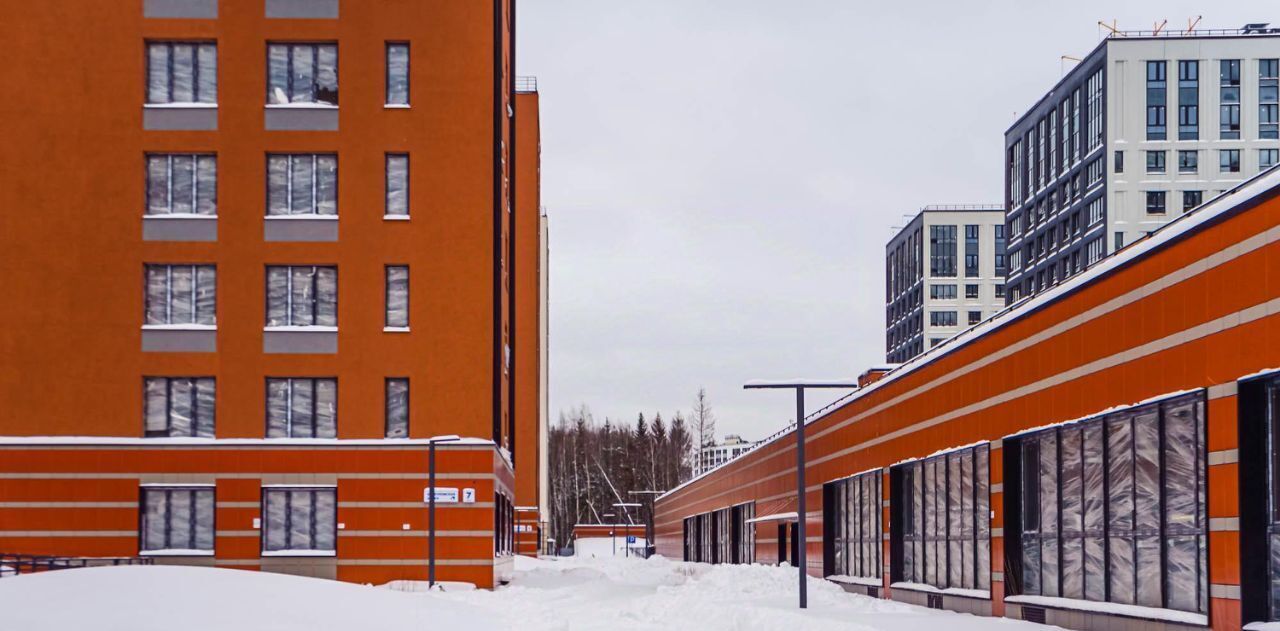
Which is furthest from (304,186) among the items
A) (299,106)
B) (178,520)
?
(178,520)

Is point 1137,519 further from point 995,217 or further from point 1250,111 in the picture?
point 995,217

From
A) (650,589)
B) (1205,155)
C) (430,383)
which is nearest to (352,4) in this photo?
(430,383)

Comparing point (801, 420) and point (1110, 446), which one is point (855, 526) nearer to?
point (801, 420)

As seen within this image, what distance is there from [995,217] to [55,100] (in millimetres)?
117773

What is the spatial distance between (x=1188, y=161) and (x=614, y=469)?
87.8m

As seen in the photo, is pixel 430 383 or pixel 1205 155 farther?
pixel 1205 155

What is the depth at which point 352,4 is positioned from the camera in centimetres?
4572

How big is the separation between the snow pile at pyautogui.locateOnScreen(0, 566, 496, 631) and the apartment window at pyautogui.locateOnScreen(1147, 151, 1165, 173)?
8491cm

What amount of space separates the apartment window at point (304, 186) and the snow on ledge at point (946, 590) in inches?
846

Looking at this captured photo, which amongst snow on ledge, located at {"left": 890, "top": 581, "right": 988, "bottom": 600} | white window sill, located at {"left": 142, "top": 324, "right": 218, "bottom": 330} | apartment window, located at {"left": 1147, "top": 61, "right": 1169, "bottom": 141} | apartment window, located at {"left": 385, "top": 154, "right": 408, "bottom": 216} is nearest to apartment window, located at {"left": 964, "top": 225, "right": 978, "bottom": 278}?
apartment window, located at {"left": 1147, "top": 61, "right": 1169, "bottom": 141}

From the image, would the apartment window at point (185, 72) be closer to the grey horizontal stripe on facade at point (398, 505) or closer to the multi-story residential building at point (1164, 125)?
the grey horizontal stripe on facade at point (398, 505)

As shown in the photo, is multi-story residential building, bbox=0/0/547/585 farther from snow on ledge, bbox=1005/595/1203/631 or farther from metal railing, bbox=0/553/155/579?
snow on ledge, bbox=1005/595/1203/631

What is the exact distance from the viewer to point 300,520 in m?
44.2

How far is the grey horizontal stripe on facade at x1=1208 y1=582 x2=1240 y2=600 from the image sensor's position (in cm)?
1703
